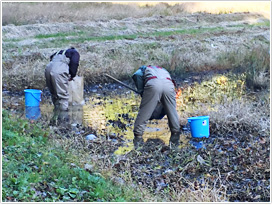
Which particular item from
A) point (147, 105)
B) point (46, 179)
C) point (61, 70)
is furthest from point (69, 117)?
point (46, 179)

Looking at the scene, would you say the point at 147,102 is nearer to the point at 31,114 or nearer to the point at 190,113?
the point at 190,113

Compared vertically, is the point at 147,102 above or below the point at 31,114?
above

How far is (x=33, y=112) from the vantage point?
9141mm

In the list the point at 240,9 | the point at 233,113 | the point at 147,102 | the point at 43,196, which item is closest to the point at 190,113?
the point at 233,113

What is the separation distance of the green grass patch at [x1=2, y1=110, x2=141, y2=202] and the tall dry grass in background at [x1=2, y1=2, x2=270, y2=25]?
702 inches

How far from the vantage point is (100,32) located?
70.6 ft

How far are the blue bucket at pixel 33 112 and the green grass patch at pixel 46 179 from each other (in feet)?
7.82

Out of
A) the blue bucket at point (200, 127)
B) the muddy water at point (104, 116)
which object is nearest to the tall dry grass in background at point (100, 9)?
the muddy water at point (104, 116)

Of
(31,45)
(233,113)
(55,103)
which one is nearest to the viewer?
(233,113)

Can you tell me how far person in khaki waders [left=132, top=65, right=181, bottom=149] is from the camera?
7286 millimetres

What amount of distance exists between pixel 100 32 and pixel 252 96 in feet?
38.3

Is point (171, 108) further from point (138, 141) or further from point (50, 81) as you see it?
point (50, 81)

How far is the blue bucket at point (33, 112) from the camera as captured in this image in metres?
8.81

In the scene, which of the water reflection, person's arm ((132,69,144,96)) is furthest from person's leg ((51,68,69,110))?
person's arm ((132,69,144,96))
